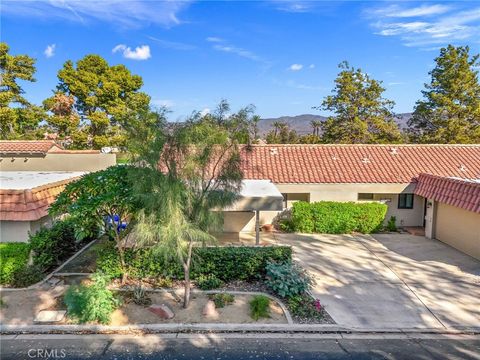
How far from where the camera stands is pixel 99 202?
33.9ft

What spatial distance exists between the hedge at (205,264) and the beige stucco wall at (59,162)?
1276cm

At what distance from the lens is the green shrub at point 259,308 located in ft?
32.2

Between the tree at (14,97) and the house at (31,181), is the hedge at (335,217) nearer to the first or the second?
the house at (31,181)

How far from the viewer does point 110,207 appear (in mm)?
11141

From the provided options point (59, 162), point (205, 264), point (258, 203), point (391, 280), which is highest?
point (59, 162)

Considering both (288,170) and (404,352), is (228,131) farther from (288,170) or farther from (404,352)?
(288,170)

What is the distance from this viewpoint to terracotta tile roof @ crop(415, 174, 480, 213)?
14.5 m

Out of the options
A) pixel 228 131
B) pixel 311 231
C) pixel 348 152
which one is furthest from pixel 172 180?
pixel 348 152

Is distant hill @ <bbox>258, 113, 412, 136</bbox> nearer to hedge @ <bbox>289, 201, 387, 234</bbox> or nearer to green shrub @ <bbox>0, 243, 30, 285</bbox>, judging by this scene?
hedge @ <bbox>289, 201, 387, 234</bbox>

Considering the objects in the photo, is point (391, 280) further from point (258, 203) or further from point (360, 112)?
point (360, 112)

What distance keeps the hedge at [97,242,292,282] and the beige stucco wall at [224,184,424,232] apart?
6564 mm

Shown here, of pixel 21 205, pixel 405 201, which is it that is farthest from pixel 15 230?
pixel 405 201

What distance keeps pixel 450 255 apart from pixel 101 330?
14511 mm

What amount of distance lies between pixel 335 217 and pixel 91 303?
13056mm
